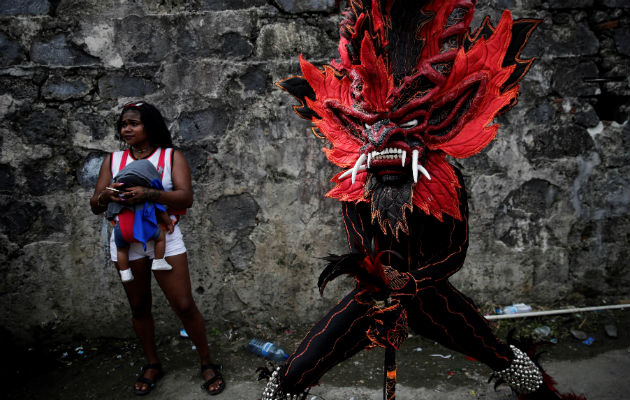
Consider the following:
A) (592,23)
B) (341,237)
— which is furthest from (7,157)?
(592,23)

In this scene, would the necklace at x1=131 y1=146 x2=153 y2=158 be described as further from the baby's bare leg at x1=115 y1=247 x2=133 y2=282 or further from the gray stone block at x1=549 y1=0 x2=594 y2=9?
the gray stone block at x1=549 y1=0 x2=594 y2=9

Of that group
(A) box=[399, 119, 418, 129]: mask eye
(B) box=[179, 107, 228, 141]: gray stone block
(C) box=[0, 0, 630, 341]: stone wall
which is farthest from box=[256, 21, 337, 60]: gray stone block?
(A) box=[399, 119, 418, 129]: mask eye

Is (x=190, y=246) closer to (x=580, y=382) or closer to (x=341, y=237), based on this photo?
(x=341, y=237)

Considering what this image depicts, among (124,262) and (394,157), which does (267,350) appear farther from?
(394,157)

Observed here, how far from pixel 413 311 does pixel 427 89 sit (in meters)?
1.00

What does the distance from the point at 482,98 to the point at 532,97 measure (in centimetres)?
181

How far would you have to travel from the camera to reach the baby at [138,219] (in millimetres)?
2258

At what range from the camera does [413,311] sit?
5.98ft

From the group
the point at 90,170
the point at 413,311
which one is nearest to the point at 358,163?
the point at 413,311

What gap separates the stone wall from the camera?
2.90 meters

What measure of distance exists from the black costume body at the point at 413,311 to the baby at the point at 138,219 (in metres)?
1.09

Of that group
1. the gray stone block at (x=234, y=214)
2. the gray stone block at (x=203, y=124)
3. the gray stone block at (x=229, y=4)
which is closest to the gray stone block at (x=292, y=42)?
the gray stone block at (x=229, y=4)

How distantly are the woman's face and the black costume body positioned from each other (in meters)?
1.40

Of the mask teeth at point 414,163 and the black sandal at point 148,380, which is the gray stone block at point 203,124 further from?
the mask teeth at point 414,163
